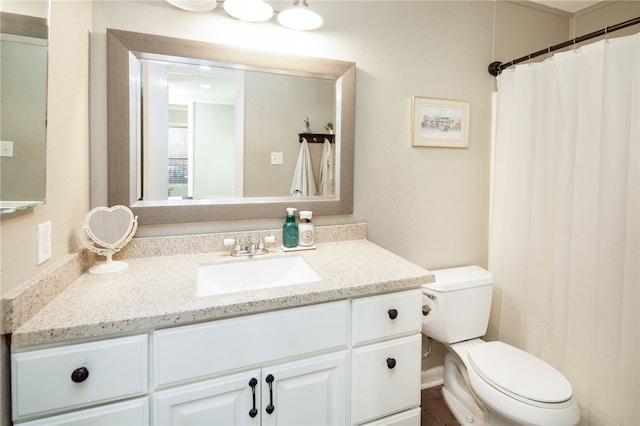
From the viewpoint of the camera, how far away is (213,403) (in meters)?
0.97

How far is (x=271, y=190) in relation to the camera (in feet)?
5.19

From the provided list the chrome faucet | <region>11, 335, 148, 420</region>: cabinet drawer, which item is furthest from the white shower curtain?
<region>11, 335, 148, 420</region>: cabinet drawer

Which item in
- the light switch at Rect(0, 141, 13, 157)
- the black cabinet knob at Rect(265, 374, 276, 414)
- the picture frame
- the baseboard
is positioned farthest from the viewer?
the baseboard

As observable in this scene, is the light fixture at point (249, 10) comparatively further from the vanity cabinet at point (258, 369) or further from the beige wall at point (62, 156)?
the vanity cabinet at point (258, 369)

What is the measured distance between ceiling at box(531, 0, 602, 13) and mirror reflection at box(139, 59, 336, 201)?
5.25 ft

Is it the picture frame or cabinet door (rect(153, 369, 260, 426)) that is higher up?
the picture frame

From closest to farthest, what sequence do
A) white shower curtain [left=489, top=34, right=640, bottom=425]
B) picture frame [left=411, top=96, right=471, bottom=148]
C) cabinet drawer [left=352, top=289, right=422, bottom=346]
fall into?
cabinet drawer [left=352, top=289, right=422, bottom=346] < white shower curtain [left=489, top=34, right=640, bottom=425] < picture frame [left=411, top=96, right=471, bottom=148]

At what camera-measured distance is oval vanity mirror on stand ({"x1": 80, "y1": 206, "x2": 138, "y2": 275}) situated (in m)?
1.18

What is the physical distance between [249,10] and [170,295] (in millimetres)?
1169

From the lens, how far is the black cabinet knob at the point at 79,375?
2.67ft

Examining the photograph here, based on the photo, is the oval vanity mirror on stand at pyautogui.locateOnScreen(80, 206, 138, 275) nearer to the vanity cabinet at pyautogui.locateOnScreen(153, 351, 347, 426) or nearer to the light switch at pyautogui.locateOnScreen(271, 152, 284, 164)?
the vanity cabinet at pyautogui.locateOnScreen(153, 351, 347, 426)

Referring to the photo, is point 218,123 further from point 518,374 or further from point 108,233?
point 518,374

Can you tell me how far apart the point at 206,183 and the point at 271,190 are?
0.30m

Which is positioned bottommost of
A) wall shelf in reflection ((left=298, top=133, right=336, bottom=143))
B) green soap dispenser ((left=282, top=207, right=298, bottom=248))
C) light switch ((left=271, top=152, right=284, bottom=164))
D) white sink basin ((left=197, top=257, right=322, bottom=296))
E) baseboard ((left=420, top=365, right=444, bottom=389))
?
baseboard ((left=420, top=365, right=444, bottom=389))
